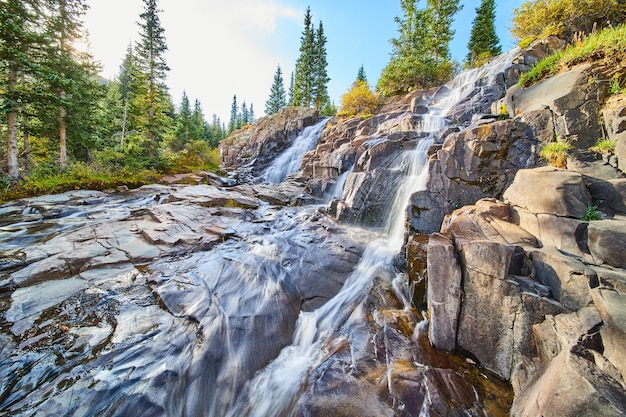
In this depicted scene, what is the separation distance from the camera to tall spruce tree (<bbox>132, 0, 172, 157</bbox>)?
1817 cm

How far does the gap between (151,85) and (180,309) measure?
889 inches

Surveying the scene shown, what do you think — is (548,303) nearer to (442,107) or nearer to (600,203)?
(600,203)

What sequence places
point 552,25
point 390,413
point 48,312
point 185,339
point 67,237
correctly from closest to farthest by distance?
point 390,413
point 185,339
point 48,312
point 67,237
point 552,25

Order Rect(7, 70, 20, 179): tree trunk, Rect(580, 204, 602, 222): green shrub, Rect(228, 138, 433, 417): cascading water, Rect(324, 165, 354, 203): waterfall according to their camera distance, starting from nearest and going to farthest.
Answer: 1. Rect(228, 138, 433, 417): cascading water
2. Rect(580, 204, 602, 222): green shrub
3. Rect(7, 70, 20, 179): tree trunk
4. Rect(324, 165, 354, 203): waterfall

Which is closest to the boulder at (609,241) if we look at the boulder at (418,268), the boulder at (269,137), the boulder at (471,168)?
the boulder at (418,268)

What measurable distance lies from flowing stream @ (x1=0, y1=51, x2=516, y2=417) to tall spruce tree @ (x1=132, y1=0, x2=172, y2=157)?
10.9 meters

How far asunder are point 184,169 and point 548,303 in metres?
23.6

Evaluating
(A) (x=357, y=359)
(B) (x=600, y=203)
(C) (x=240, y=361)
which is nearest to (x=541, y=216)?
(B) (x=600, y=203)

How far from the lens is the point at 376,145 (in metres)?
11.2

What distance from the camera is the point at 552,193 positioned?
4227 mm

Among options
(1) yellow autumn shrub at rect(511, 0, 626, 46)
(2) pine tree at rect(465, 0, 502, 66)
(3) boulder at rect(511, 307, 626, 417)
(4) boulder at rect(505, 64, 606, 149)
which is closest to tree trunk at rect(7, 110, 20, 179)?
(3) boulder at rect(511, 307, 626, 417)

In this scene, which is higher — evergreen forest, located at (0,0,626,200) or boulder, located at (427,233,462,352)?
evergreen forest, located at (0,0,626,200)

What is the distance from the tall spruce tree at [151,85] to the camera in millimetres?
18172

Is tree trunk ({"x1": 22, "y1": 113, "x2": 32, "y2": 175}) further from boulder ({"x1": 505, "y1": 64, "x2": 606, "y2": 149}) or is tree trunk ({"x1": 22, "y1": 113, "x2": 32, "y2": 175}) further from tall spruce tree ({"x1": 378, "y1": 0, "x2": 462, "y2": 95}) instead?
tall spruce tree ({"x1": 378, "y1": 0, "x2": 462, "y2": 95})
